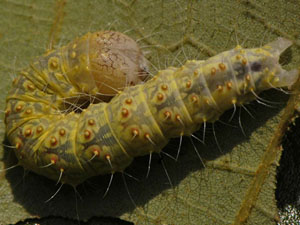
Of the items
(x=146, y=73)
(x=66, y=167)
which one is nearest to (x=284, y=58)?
(x=146, y=73)

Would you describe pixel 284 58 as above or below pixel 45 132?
above

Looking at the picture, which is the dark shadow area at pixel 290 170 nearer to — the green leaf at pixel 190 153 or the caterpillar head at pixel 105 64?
the green leaf at pixel 190 153

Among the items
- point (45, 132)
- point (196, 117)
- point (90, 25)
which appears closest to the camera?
point (196, 117)

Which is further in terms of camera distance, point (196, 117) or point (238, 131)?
point (238, 131)

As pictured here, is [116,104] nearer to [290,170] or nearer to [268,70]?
[268,70]

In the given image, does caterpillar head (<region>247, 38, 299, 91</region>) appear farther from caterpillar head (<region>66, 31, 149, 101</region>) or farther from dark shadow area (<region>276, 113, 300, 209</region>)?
caterpillar head (<region>66, 31, 149, 101</region>)

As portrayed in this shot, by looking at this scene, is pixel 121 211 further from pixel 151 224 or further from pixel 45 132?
pixel 45 132

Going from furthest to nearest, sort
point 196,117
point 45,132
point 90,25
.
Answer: point 90,25 < point 45,132 < point 196,117

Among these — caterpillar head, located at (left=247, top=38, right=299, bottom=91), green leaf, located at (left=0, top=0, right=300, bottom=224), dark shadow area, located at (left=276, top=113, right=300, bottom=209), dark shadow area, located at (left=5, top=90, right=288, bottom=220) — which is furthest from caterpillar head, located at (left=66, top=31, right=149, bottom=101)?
dark shadow area, located at (left=276, top=113, right=300, bottom=209)
